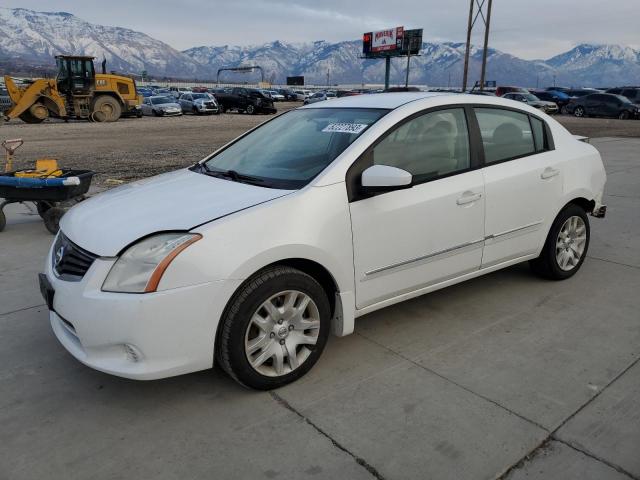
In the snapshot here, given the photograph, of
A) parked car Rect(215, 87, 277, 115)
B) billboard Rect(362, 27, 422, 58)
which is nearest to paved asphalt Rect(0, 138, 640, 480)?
parked car Rect(215, 87, 277, 115)

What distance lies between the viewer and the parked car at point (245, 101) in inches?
1323

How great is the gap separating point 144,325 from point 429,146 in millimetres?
2107

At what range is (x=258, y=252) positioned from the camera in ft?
8.79

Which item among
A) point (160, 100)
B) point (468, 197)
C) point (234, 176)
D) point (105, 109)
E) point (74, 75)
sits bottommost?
point (105, 109)

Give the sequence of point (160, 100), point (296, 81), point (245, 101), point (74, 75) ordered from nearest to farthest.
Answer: point (74, 75) < point (160, 100) < point (245, 101) < point (296, 81)

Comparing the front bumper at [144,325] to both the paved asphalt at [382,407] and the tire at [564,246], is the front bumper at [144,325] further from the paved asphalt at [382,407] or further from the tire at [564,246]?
the tire at [564,246]

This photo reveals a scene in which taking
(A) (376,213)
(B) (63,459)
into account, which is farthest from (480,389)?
(B) (63,459)

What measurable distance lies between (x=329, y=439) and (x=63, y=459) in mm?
1201

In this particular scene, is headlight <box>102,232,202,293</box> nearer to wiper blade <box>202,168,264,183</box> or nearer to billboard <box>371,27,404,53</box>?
wiper blade <box>202,168,264,183</box>

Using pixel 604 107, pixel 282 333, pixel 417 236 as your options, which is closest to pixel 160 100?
pixel 604 107

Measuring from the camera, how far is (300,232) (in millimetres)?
2836

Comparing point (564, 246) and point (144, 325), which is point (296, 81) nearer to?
point (564, 246)

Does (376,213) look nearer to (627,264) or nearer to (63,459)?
(63,459)

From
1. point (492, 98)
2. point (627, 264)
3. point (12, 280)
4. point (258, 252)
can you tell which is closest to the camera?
point (258, 252)
